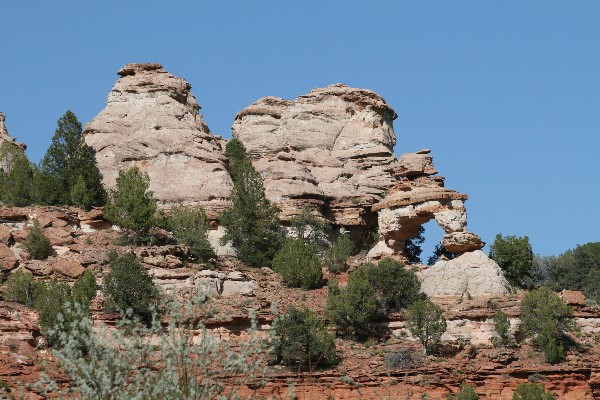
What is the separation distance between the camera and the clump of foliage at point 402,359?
53.7 metres

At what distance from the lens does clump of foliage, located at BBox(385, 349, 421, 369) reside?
5372 cm

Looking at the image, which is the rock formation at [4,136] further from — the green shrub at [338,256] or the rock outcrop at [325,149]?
the green shrub at [338,256]

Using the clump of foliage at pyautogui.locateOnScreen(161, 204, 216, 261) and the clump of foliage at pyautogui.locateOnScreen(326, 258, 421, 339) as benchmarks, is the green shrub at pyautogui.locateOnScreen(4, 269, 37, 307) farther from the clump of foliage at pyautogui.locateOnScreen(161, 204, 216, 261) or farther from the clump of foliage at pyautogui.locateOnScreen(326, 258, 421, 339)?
the clump of foliage at pyautogui.locateOnScreen(326, 258, 421, 339)

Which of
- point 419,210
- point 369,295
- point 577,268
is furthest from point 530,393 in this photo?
point 577,268

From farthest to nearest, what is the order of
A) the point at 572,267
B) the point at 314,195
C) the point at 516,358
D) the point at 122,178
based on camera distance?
the point at 572,267 → the point at 314,195 → the point at 122,178 → the point at 516,358

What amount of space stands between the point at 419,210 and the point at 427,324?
39.5ft

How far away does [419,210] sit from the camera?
2650 inches

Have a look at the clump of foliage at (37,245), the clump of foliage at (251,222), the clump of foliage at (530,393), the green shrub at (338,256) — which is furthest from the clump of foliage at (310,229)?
the clump of foliage at (530,393)

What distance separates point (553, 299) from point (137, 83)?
37.7 meters

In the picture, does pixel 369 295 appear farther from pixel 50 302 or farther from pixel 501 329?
pixel 50 302

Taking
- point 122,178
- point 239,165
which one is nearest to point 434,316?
point 122,178

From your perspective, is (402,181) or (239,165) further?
(239,165)

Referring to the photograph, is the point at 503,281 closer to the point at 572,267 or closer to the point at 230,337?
the point at 230,337

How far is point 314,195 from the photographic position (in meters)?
79.6
